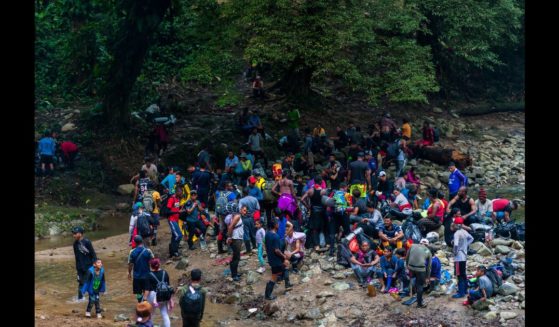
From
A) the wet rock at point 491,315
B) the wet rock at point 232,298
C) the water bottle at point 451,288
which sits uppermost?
the water bottle at point 451,288

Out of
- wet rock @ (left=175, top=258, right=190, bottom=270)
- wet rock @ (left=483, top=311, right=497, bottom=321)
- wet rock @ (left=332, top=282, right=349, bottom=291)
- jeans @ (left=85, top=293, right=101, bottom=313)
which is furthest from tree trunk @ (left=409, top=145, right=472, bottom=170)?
jeans @ (left=85, top=293, right=101, bottom=313)

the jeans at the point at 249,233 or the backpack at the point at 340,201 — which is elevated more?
the backpack at the point at 340,201

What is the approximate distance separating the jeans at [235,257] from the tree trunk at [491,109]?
1969 cm

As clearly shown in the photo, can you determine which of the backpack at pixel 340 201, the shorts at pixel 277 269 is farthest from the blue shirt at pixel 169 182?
the shorts at pixel 277 269

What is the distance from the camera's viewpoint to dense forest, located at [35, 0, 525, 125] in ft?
84.4

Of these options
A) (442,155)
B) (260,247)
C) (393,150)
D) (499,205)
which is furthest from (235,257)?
(442,155)

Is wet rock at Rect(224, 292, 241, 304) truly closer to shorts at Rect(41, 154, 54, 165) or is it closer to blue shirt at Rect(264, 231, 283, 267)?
blue shirt at Rect(264, 231, 283, 267)

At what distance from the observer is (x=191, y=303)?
1223cm

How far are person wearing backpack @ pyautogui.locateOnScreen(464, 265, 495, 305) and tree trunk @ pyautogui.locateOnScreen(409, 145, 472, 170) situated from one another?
13.0 metres

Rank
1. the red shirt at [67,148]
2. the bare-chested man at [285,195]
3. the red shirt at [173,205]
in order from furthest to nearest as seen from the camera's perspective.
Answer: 1. the red shirt at [67,148]
2. the red shirt at [173,205]
3. the bare-chested man at [285,195]

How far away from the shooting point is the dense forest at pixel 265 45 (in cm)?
2572

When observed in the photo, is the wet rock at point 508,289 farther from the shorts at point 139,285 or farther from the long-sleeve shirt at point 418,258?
the shorts at point 139,285

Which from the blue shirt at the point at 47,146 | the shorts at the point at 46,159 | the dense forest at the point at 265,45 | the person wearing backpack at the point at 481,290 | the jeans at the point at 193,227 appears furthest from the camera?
the dense forest at the point at 265,45

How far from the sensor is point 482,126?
108 feet
